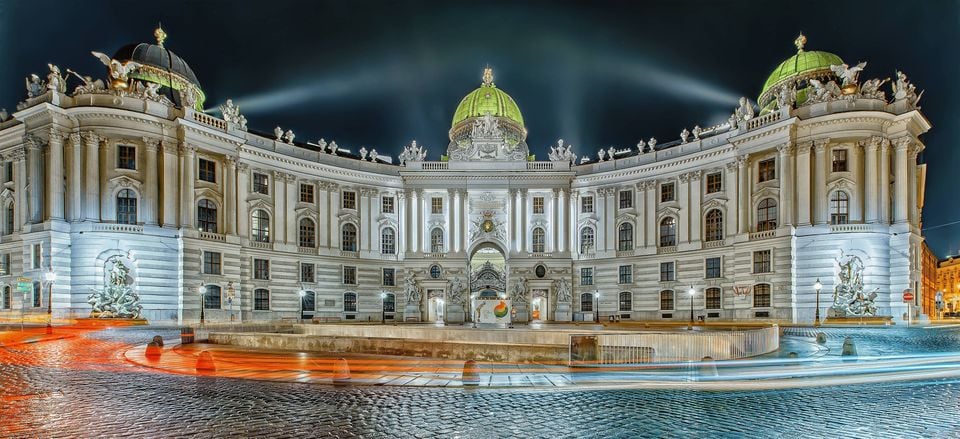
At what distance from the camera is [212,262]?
48.9m

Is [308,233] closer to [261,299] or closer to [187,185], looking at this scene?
[261,299]

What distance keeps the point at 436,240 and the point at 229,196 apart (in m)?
21.2

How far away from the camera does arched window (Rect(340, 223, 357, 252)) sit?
5966 cm

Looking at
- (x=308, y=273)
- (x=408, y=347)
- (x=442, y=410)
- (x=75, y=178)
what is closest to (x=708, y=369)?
(x=442, y=410)

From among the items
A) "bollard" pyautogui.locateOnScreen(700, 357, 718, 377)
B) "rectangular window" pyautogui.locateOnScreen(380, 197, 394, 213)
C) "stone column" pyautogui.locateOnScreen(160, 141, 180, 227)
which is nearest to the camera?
"bollard" pyautogui.locateOnScreen(700, 357, 718, 377)

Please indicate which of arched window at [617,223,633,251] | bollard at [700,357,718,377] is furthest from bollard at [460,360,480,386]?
arched window at [617,223,633,251]

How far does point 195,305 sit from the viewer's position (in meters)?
46.7

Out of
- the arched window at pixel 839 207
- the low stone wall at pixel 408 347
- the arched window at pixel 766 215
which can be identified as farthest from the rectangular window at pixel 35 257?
the arched window at pixel 839 207

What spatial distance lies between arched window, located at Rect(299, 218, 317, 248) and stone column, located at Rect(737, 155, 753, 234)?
40.6m

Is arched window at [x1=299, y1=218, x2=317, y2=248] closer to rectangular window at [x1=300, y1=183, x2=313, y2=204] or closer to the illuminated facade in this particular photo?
the illuminated facade

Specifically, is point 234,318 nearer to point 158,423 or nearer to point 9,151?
point 9,151

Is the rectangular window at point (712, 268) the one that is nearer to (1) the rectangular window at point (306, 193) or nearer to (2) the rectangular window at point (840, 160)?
(2) the rectangular window at point (840, 160)

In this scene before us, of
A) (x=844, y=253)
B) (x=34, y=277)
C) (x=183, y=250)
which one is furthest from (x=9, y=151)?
(x=844, y=253)

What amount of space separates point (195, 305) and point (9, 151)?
70.3ft
